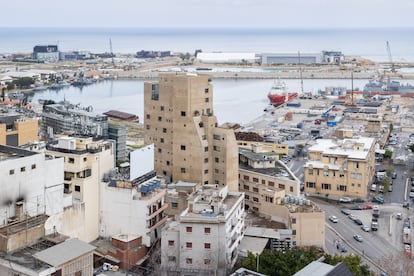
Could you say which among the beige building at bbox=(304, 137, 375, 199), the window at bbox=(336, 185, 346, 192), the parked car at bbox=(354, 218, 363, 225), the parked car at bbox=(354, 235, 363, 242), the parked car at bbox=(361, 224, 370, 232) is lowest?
the parked car at bbox=(354, 235, 363, 242)

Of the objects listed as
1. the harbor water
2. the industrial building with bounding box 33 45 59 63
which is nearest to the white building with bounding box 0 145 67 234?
the harbor water

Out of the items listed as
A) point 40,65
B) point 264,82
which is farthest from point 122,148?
point 40,65

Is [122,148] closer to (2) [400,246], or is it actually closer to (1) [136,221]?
(1) [136,221]

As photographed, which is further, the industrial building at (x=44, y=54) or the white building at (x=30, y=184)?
the industrial building at (x=44, y=54)

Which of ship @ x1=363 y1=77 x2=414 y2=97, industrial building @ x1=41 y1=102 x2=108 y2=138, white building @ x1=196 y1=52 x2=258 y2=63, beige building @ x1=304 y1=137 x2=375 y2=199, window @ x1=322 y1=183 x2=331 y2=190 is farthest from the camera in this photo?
white building @ x1=196 y1=52 x2=258 y2=63

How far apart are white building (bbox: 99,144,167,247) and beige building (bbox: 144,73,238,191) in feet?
6.86

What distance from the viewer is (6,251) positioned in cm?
740

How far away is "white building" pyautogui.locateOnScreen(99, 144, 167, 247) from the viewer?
390 inches

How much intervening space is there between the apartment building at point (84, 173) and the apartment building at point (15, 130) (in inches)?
181

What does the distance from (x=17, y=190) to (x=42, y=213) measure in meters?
0.48

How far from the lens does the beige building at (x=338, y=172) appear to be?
556 inches

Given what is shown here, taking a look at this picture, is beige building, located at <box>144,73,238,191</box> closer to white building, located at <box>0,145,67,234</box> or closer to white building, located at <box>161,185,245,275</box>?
white building, located at <box>161,185,245,275</box>

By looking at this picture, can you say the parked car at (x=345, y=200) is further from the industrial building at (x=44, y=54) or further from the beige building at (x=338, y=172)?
the industrial building at (x=44, y=54)

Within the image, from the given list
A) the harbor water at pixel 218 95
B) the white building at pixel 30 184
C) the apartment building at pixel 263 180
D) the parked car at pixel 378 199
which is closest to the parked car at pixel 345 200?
the parked car at pixel 378 199
